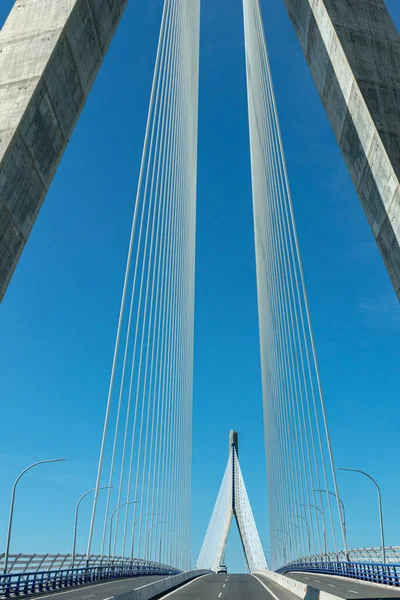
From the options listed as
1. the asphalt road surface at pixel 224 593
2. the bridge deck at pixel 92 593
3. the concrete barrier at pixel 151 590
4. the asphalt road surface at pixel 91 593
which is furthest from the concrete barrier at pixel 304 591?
the bridge deck at pixel 92 593

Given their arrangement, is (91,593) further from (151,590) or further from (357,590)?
(357,590)

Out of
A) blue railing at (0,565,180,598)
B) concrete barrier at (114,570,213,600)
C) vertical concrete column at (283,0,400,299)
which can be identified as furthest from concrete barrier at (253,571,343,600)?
blue railing at (0,565,180,598)

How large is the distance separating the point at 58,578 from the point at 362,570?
590 inches

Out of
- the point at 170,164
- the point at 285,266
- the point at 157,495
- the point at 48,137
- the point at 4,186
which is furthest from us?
the point at 157,495

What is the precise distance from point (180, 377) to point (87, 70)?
38.5 m

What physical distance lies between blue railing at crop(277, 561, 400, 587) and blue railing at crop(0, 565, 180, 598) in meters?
13.2

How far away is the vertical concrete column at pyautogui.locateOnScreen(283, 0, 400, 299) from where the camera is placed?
36.4 feet

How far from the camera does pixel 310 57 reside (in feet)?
44.9

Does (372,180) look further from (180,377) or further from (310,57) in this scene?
(180,377)

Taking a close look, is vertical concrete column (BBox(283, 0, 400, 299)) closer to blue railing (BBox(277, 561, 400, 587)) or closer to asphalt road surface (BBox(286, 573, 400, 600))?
asphalt road surface (BBox(286, 573, 400, 600))

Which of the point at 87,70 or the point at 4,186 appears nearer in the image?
the point at 4,186

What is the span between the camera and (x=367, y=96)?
11391 millimetres

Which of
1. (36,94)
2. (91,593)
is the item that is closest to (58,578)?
(91,593)

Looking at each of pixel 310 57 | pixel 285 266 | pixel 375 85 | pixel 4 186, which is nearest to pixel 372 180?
pixel 375 85
